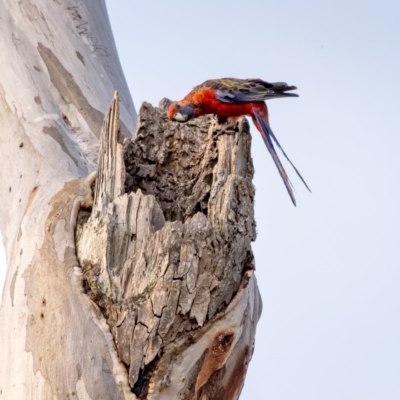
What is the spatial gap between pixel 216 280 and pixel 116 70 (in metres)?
1.79

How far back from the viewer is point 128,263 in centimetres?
266

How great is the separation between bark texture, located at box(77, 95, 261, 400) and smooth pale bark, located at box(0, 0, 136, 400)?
81mm

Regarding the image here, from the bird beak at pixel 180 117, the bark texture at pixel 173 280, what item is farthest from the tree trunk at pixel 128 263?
the bird beak at pixel 180 117

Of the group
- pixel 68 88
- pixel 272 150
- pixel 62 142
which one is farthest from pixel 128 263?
pixel 272 150

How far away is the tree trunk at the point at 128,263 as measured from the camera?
257 centimetres

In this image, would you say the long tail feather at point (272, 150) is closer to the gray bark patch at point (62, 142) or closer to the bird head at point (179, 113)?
the bird head at point (179, 113)

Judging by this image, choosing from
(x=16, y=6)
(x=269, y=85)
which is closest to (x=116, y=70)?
(x=16, y=6)

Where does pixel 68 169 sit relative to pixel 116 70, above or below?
below

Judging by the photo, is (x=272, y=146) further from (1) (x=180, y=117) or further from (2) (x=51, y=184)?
(2) (x=51, y=184)

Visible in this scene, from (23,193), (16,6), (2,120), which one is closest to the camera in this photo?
(23,193)

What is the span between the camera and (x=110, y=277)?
2.66 meters

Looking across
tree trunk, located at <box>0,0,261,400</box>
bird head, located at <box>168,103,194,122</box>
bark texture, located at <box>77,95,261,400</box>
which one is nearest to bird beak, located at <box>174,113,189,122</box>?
bird head, located at <box>168,103,194,122</box>

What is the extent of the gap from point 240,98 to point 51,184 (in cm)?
165

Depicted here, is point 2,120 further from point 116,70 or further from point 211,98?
point 211,98
